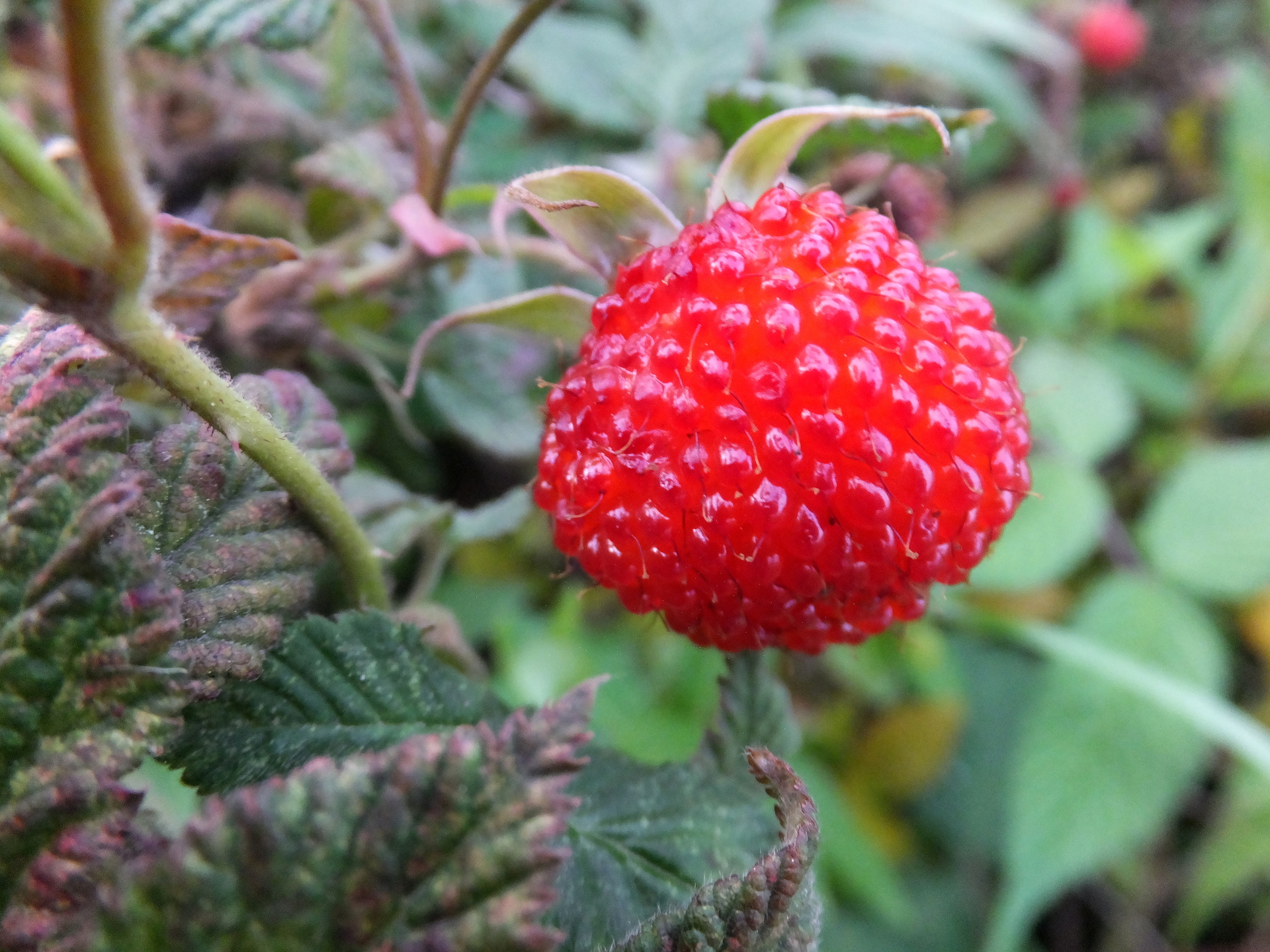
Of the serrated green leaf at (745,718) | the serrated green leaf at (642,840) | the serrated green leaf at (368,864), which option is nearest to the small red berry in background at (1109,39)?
the serrated green leaf at (745,718)

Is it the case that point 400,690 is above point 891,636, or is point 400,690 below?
above

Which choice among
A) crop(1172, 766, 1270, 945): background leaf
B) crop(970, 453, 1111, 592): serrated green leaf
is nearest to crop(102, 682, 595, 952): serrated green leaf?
crop(970, 453, 1111, 592): serrated green leaf

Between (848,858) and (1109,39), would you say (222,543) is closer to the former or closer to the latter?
(848,858)

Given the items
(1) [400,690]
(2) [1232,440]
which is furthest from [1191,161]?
(1) [400,690]

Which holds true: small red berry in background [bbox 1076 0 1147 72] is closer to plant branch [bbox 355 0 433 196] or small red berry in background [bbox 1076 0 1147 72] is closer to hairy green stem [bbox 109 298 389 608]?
plant branch [bbox 355 0 433 196]

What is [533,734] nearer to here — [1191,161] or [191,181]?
[191,181]

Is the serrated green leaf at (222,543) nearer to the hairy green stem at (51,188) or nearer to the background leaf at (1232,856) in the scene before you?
the hairy green stem at (51,188)
